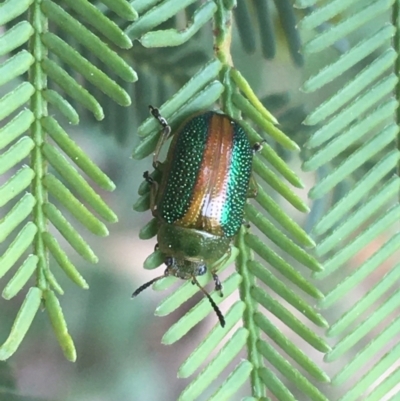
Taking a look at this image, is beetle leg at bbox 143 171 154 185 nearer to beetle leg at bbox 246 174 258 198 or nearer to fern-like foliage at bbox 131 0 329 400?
Result: fern-like foliage at bbox 131 0 329 400

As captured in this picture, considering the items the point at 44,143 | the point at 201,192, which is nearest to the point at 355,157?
the point at 201,192

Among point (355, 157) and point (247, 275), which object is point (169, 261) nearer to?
point (247, 275)

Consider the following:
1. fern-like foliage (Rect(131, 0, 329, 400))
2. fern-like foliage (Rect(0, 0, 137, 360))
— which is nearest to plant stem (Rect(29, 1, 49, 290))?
fern-like foliage (Rect(0, 0, 137, 360))

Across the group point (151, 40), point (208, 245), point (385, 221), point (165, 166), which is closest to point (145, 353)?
point (208, 245)

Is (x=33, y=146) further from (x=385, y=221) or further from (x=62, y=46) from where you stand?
(x=385, y=221)

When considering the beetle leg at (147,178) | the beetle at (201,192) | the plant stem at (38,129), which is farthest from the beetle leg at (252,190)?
the plant stem at (38,129)

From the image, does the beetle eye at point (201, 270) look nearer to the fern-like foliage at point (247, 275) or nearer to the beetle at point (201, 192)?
the beetle at point (201, 192)

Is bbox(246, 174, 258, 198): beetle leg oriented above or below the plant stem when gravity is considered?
below
